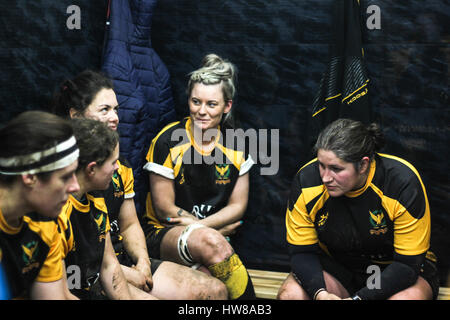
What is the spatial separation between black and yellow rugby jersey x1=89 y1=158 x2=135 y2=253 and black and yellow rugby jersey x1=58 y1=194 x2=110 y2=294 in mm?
224

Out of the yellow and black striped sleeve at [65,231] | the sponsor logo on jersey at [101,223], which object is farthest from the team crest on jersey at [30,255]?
the sponsor logo on jersey at [101,223]

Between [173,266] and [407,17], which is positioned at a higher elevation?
[407,17]

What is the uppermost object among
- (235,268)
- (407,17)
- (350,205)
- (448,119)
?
(407,17)

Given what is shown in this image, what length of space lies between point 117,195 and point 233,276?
0.66 meters

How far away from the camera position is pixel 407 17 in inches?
119

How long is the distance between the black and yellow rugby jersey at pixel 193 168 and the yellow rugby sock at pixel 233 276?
1.60ft

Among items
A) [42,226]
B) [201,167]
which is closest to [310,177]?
[201,167]

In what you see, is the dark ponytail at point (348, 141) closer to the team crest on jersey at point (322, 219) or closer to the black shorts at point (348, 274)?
the team crest on jersey at point (322, 219)

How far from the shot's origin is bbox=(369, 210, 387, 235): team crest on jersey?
2521 millimetres

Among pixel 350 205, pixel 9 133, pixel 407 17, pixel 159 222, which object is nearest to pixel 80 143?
pixel 9 133

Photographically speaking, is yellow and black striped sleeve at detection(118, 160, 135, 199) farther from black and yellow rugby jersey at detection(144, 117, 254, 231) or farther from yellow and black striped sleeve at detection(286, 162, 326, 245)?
yellow and black striped sleeve at detection(286, 162, 326, 245)

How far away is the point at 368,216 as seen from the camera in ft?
8.30

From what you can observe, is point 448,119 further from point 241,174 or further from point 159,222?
point 159,222

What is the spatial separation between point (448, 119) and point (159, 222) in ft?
5.55
